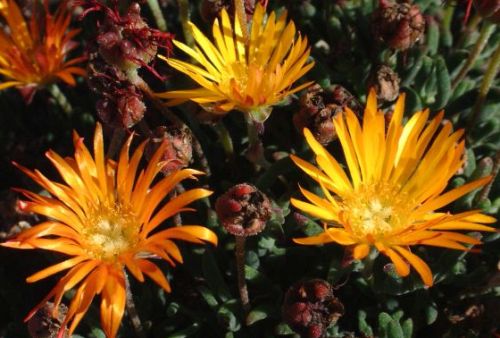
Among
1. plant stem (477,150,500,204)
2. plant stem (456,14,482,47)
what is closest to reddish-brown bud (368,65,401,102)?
plant stem (477,150,500,204)

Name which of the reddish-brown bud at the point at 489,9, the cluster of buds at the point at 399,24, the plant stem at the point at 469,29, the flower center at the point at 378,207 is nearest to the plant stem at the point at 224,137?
the flower center at the point at 378,207

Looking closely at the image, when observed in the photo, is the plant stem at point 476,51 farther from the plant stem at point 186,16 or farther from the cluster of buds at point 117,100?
the cluster of buds at point 117,100

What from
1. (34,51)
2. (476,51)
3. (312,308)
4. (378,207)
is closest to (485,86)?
(476,51)

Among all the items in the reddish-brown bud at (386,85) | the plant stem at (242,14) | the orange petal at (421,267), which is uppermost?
the plant stem at (242,14)

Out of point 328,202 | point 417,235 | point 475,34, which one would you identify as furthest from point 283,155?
point 475,34

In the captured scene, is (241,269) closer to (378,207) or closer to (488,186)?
(378,207)

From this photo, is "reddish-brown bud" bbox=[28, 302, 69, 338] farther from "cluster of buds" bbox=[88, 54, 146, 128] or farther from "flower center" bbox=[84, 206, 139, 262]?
"cluster of buds" bbox=[88, 54, 146, 128]

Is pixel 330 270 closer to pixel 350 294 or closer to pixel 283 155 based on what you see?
pixel 350 294
